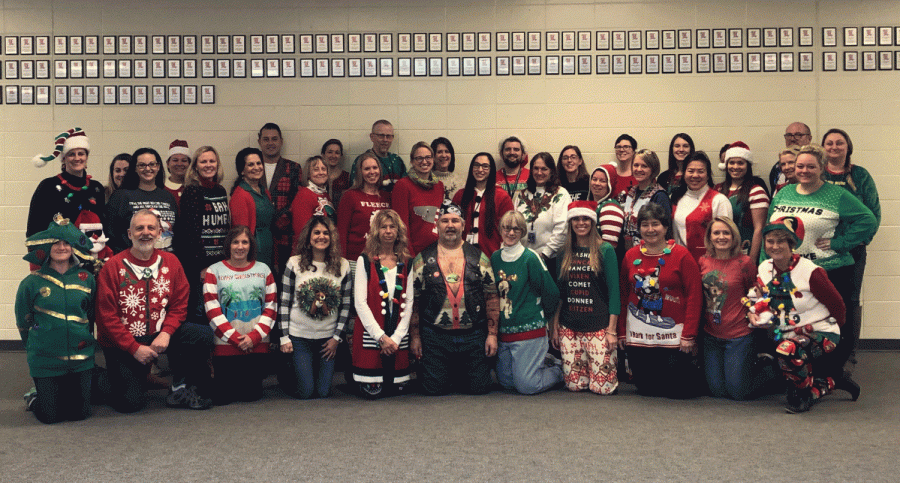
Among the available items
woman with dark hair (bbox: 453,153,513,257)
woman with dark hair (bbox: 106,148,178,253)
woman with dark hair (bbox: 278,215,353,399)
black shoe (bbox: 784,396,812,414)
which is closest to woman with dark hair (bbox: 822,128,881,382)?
black shoe (bbox: 784,396,812,414)

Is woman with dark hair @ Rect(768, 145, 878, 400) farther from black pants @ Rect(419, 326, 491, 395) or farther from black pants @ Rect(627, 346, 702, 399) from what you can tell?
black pants @ Rect(419, 326, 491, 395)

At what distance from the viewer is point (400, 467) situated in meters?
3.25

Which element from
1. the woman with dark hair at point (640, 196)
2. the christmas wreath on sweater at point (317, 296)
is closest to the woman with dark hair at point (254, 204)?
the christmas wreath on sweater at point (317, 296)

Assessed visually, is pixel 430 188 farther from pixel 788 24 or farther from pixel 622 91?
pixel 788 24

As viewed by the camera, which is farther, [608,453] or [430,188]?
[430,188]

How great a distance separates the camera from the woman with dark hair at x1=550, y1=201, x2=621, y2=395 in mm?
4699

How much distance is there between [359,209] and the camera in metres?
5.29

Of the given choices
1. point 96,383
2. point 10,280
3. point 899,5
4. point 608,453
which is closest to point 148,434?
point 96,383

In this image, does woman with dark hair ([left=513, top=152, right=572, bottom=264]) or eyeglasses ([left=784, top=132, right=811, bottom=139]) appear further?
eyeglasses ([left=784, top=132, right=811, bottom=139])

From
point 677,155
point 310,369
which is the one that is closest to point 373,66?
point 677,155

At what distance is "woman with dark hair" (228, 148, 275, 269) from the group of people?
0.01 m

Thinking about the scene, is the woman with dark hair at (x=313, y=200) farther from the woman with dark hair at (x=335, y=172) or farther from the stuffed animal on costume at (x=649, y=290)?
the stuffed animal on costume at (x=649, y=290)

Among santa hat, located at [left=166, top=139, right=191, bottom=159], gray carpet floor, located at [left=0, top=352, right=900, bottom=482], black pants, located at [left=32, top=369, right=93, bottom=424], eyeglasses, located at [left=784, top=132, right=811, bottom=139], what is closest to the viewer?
gray carpet floor, located at [left=0, top=352, right=900, bottom=482]

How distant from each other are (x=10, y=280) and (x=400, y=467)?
4.62 metres
